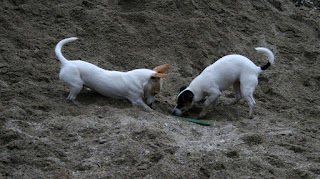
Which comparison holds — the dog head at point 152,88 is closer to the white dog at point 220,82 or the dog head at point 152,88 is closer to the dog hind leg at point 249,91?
the white dog at point 220,82

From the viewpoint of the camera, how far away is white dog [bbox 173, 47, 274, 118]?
19.4 feet

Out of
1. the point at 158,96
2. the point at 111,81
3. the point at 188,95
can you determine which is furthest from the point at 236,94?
the point at 111,81

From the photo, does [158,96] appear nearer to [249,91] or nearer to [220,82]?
[220,82]

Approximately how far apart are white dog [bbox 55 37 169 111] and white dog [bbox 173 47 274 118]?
48 centimetres

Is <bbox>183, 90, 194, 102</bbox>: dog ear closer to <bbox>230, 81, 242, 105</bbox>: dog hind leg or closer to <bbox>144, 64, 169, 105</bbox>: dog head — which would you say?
<bbox>144, 64, 169, 105</bbox>: dog head

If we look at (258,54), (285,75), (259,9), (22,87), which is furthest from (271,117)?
(259,9)

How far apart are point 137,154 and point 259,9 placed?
648 cm

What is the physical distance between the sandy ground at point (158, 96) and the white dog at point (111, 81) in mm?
171

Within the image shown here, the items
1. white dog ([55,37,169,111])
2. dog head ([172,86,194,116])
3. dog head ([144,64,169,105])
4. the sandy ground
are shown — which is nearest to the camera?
the sandy ground

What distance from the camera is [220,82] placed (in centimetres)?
605

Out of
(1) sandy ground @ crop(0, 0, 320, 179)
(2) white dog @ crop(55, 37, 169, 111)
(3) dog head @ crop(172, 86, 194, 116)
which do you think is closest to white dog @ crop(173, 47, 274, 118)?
(3) dog head @ crop(172, 86, 194, 116)

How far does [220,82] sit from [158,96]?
102cm

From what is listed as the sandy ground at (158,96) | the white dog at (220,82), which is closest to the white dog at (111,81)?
the sandy ground at (158,96)

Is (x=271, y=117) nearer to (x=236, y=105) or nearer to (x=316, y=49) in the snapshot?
(x=236, y=105)
